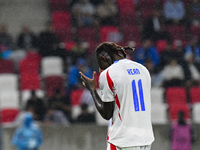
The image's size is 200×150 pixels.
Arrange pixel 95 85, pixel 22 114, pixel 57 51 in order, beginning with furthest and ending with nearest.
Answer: pixel 57 51
pixel 22 114
pixel 95 85


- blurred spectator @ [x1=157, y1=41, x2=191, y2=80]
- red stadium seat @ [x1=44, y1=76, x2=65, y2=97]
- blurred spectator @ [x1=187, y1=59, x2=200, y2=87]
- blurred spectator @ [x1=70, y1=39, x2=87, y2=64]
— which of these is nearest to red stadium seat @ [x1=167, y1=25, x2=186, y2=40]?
blurred spectator @ [x1=157, y1=41, x2=191, y2=80]

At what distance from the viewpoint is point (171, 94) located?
1041cm

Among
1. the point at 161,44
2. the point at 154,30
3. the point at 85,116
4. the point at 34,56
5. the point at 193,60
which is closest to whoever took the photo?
the point at 85,116

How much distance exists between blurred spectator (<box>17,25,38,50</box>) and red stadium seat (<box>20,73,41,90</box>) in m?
0.93

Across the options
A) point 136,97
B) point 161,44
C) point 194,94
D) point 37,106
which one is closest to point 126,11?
point 161,44

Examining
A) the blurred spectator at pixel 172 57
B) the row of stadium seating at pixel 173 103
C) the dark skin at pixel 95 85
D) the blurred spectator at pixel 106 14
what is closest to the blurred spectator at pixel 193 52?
the blurred spectator at pixel 172 57

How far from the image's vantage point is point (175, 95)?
34.1ft

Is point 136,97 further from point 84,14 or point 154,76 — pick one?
point 84,14

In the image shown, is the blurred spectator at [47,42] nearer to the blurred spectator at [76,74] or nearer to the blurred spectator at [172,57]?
the blurred spectator at [76,74]

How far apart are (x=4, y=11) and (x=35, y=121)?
16.7ft

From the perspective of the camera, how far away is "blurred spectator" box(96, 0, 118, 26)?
1242 centimetres

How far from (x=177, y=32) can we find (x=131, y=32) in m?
1.38

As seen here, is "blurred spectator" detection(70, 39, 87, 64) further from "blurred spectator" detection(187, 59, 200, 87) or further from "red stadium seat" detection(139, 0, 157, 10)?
"red stadium seat" detection(139, 0, 157, 10)

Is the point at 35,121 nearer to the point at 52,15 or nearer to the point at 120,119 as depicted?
the point at 52,15
